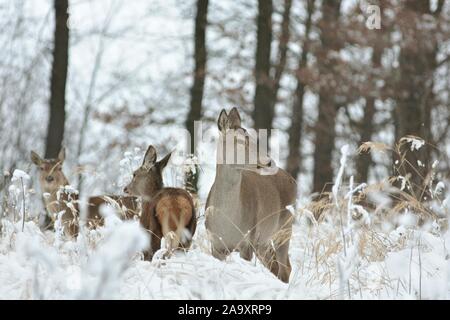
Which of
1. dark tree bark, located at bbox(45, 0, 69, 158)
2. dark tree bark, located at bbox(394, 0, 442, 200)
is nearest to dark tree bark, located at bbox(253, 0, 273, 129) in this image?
dark tree bark, located at bbox(394, 0, 442, 200)

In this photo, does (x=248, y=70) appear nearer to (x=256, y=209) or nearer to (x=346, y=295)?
(x=256, y=209)

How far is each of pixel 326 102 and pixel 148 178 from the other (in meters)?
13.1

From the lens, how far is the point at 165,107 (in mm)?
20219

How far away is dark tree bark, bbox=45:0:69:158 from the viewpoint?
45.4ft

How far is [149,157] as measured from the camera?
8734 mm

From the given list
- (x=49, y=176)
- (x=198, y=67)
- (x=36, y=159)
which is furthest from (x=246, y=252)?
(x=198, y=67)

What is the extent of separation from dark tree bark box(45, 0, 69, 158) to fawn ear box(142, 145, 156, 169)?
5.40 m

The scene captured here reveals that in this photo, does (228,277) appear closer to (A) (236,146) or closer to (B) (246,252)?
(B) (246,252)

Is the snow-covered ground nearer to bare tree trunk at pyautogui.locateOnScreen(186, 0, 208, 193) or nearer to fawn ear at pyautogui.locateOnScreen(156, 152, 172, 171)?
fawn ear at pyautogui.locateOnScreen(156, 152, 172, 171)

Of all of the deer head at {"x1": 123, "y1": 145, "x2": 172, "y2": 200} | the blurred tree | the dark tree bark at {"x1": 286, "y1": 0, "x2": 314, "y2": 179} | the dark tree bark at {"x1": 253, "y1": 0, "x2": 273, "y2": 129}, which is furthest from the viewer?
the dark tree bark at {"x1": 286, "y1": 0, "x2": 314, "y2": 179}

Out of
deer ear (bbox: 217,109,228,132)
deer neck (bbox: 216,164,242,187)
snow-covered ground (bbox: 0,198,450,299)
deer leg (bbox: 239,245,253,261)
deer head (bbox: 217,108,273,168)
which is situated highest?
deer ear (bbox: 217,109,228,132)

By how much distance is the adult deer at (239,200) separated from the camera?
6602 mm
